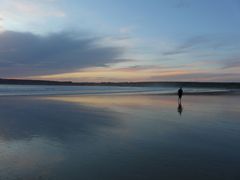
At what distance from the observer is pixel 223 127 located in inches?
600

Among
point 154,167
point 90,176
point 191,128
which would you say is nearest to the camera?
point 90,176

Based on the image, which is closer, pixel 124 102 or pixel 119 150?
pixel 119 150

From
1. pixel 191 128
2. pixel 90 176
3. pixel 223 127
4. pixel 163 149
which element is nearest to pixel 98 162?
pixel 90 176

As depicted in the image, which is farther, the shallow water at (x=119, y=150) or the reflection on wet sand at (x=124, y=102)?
the reflection on wet sand at (x=124, y=102)

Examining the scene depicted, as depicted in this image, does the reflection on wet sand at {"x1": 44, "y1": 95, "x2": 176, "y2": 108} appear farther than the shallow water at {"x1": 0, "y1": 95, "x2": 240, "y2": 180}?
Yes

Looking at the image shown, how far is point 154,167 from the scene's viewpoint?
27.9ft

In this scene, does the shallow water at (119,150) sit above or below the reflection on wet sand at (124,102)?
below

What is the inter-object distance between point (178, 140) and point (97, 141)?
2.97 metres

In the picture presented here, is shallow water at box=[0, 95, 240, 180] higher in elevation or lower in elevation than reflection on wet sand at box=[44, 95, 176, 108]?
lower

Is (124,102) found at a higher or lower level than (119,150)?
higher

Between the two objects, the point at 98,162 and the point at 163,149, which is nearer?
the point at 98,162

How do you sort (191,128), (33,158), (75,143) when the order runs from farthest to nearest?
(191,128) < (75,143) < (33,158)

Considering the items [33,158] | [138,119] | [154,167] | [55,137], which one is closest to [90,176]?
[154,167]

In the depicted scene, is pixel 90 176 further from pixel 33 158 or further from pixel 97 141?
pixel 97 141
